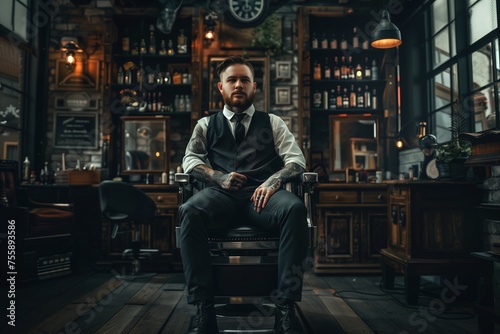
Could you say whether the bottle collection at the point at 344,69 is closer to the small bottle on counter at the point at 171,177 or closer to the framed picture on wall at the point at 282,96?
the framed picture on wall at the point at 282,96

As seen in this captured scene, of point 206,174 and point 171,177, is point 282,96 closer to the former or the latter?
point 171,177

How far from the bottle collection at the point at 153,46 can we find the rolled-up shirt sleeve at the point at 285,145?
8.95 ft

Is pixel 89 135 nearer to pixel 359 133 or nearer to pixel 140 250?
pixel 140 250

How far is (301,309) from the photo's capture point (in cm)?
269

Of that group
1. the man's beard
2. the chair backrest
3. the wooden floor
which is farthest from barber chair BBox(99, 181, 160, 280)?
the man's beard

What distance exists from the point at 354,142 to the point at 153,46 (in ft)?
8.08

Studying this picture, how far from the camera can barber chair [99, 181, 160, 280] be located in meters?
3.66

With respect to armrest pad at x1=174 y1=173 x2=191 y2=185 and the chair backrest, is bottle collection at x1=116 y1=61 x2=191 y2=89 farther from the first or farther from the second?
armrest pad at x1=174 y1=173 x2=191 y2=185

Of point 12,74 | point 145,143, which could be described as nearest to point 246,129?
point 145,143

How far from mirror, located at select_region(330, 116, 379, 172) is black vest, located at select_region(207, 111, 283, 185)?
7.83 ft

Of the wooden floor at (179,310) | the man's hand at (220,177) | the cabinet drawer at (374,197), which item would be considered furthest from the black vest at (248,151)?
the cabinet drawer at (374,197)

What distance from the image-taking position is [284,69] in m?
4.86

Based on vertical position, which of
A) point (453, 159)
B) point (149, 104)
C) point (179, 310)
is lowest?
point (179, 310)

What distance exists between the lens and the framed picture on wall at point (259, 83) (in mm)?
4789
